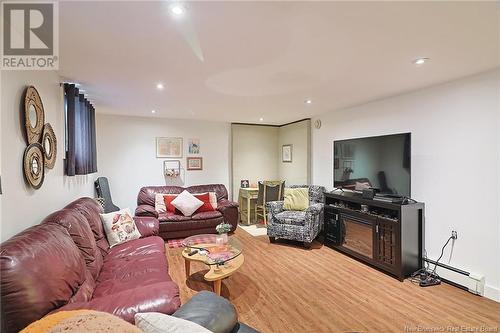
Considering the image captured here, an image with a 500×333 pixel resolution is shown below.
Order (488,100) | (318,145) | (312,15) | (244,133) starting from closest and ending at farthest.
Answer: (312,15) → (488,100) → (318,145) → (244,133)

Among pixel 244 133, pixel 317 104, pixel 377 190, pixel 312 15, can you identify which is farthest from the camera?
pixel 244 133

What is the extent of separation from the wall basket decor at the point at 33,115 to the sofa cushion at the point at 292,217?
11.0 feet

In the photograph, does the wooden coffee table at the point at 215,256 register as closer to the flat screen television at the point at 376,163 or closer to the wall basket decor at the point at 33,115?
the wall basket decor at the point at 33,115

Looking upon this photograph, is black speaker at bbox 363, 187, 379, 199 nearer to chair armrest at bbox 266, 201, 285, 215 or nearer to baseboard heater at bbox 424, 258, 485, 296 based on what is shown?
baseboard heater at bbox 424, 258, 485, 296

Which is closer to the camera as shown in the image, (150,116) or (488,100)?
(488,100)

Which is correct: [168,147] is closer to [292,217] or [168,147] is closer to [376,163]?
[292,217]

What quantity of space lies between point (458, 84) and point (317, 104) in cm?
180

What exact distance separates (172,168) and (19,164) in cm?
369

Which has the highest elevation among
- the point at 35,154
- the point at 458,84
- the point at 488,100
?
the point at 458,84

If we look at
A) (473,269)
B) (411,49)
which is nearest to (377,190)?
(473,269)

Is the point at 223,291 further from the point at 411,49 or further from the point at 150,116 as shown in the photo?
the point at 150,116

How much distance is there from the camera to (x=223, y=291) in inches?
107

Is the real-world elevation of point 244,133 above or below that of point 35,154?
above

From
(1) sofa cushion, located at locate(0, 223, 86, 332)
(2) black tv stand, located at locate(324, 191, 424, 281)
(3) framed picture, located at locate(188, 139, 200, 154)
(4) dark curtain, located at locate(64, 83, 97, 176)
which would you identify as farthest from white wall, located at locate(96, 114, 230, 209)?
(1) sofa cushion, located at locate(0, 223, 86, 332)
